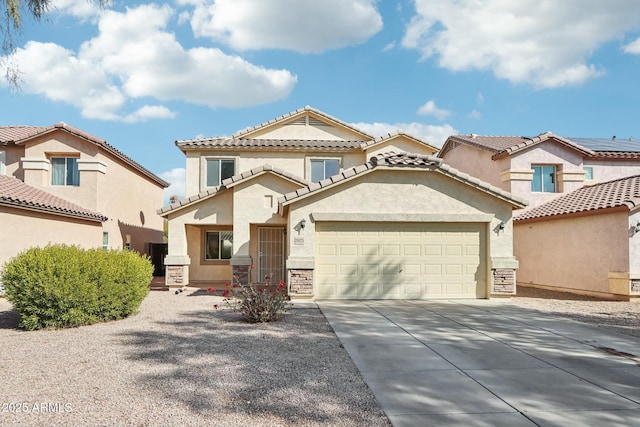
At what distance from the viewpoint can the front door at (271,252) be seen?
58.7 ft

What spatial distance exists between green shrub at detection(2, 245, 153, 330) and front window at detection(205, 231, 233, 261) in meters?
9.03

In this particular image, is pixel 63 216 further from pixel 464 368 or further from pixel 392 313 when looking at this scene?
pixel 464 368

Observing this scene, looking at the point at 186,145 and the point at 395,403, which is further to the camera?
the point at 186,145

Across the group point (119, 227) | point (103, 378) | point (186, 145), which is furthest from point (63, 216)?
point (103, 378)

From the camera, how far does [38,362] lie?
22.1ft

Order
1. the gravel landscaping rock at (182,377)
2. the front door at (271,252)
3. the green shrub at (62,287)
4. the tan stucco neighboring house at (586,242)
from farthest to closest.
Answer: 1. the front door at (271,252)
2. the tan stucco neighboring house at (586,242)
3. the green shrub at (62,287)
4. the gravel landscaping rock at (182,377)

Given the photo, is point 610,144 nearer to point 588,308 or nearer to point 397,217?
point 588,308

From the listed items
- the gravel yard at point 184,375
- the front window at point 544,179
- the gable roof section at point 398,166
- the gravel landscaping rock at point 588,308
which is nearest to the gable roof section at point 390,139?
the front window at point 544,179

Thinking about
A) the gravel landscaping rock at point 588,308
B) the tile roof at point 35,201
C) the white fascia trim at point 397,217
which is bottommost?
the gravel landscaping rock at point 588,308

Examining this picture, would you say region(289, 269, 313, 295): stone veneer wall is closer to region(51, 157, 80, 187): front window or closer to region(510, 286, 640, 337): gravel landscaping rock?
region(510, 286, 640, 337): gravel landscaping rock

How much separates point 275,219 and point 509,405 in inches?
500

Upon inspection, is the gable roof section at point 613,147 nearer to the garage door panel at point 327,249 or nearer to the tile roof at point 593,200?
the tile roof at point 593,200

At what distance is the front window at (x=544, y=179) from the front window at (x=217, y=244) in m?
14.7

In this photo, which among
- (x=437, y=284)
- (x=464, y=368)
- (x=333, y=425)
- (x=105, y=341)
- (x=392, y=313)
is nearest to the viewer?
(x=333, y=425)
